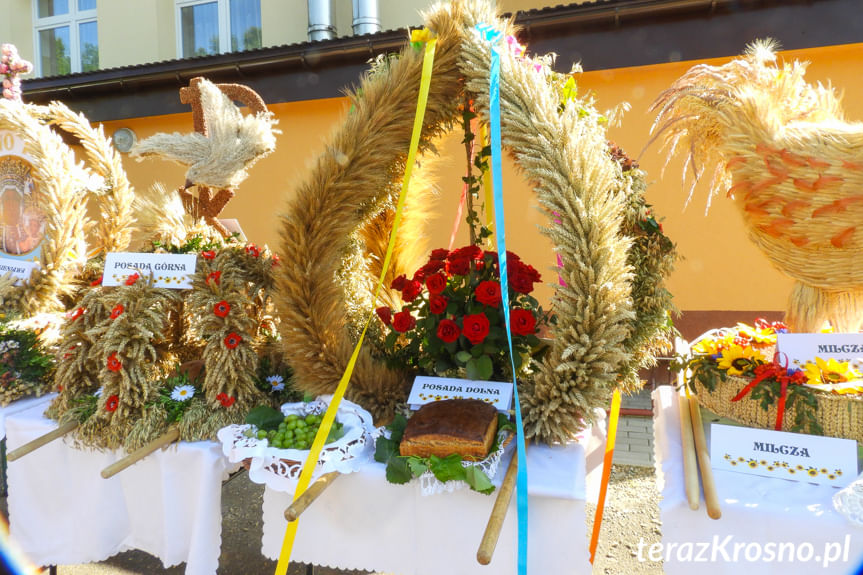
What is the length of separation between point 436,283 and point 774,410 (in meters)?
0.89

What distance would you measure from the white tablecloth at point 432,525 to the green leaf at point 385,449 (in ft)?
0.11

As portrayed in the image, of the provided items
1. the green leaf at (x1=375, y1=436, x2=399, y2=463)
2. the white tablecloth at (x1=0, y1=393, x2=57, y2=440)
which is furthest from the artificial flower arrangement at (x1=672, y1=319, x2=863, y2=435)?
the white tablecloth at (x1=0, y1=393, x2=57, y2=440)

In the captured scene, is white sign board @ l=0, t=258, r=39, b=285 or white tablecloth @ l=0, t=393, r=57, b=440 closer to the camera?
white tablecloth @ l=0, t=393, r=57, b=440

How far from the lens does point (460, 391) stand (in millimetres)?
1352

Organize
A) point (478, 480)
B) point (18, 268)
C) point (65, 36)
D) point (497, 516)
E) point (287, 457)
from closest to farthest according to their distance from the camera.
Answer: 1. point (497, 516)
2. point (478, 480)
3. point (287, 457)
4. point (18, 268)
5. point (65, 36)

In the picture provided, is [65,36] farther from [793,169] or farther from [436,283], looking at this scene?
[793,169]

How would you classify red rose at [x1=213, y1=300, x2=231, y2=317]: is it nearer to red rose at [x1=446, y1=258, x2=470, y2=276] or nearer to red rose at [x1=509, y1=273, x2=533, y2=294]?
red rose at [x1=446, y1=258, x2=470, y2=276]

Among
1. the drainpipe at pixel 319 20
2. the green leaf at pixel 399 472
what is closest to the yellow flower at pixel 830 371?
the green leaf at pixel 399 472

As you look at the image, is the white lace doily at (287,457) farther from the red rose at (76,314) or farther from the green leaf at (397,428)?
the red rose at (76,314)

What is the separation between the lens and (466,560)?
1184mm

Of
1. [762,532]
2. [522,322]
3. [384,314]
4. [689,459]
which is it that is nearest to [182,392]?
[384,314]

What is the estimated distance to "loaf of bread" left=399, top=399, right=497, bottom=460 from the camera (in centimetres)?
112

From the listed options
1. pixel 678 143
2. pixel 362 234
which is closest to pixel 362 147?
pixel 362 234

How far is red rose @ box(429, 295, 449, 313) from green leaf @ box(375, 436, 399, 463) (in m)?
0.36
